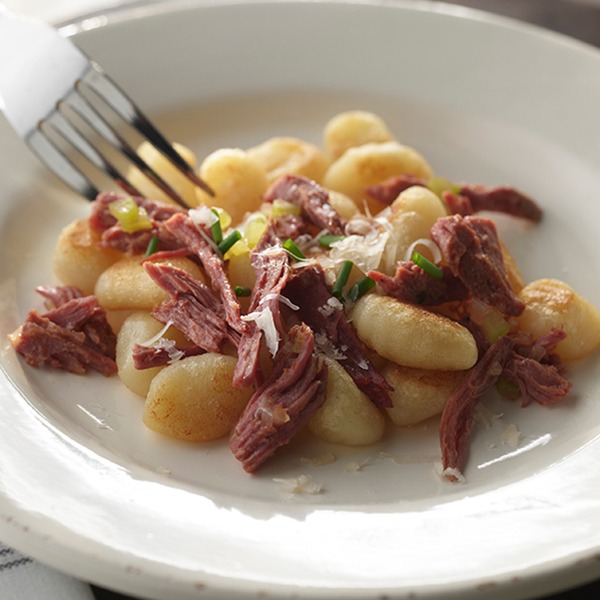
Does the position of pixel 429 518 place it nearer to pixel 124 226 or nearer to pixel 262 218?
pixel 262 218

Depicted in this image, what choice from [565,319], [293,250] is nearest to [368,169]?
[293,250]

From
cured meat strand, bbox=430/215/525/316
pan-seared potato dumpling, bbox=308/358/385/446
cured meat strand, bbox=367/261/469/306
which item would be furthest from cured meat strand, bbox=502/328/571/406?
pan-seared potato dumpling, bbox=308/358/385/446

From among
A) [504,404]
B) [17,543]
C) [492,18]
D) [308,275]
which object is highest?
[492,18]

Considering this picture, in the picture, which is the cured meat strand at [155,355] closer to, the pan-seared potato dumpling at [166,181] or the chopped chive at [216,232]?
the chopped chive at [216,232]

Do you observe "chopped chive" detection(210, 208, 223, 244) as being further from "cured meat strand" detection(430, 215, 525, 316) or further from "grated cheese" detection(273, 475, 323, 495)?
"grated cheese" detection(273, 475, 323, 495)

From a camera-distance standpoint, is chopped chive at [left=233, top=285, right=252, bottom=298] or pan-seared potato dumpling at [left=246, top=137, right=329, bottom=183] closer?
chopped chive at [left=233, top=285, right=252, bottom=298]

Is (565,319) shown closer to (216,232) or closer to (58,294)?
(216,232)

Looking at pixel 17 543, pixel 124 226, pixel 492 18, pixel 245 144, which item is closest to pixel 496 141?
pixel 492 18
